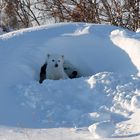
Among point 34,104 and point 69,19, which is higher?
point 34,104

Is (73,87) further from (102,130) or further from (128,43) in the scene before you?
(102,130)

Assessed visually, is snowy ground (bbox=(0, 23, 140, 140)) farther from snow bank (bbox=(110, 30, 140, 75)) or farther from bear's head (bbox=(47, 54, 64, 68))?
bear's head (bbox=(47, 54, 64, 68))

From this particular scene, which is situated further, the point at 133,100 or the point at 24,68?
the point at 24,68

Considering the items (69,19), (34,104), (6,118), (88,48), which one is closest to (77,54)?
(88,48)

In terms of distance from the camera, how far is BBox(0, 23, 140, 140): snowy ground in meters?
Result: 6.43

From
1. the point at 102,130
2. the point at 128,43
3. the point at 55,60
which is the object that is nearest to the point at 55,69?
the point at 55,60

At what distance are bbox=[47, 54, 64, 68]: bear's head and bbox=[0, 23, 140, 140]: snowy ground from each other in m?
0.21

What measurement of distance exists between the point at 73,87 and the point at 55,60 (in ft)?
5.17

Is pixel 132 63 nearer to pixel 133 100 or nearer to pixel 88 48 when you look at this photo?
pixel 88 48

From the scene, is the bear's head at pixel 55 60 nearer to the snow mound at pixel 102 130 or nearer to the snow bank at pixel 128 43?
the snow bank at pixel 128 43

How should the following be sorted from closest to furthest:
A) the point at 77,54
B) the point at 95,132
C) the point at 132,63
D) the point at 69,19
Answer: the point at 95,132
the point at 132,63
the point at 77,54
the point at 69,19

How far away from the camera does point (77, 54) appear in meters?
9.88

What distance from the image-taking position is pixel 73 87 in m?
8.02

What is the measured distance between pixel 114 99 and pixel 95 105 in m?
0.29
